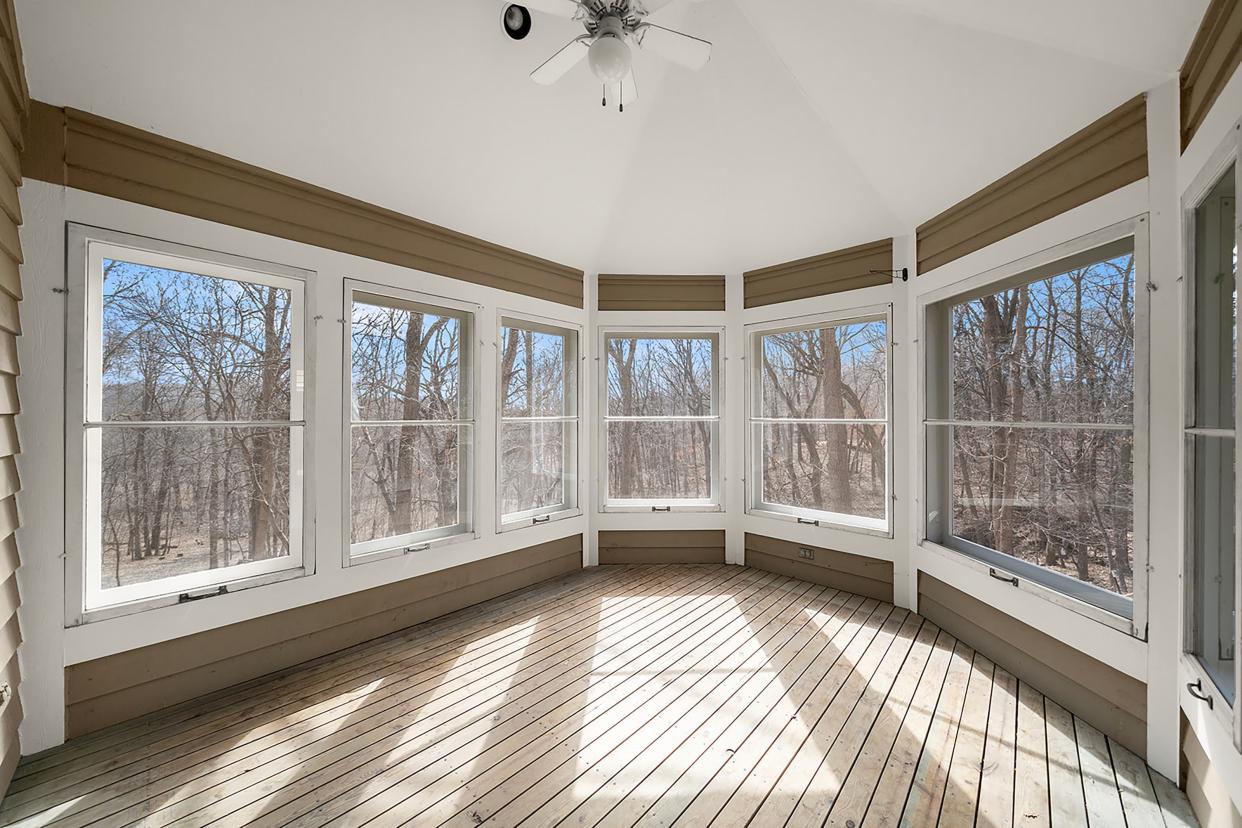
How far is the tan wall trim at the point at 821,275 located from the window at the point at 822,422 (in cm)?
25

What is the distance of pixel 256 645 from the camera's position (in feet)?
8.47

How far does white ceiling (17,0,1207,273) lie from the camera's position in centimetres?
206

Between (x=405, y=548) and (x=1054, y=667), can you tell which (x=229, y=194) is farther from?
(x=1054, y=667)

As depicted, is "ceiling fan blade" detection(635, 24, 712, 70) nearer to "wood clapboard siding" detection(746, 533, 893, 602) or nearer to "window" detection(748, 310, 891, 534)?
"window" detection(748, 310, 891, 534)

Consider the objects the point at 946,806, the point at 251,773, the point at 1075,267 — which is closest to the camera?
the point at 946,806

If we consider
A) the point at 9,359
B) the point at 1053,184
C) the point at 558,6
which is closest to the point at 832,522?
the point at 1053,184

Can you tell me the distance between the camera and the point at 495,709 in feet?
7.67

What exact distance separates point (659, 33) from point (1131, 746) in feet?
11.7

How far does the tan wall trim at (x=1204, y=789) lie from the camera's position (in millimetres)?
1530

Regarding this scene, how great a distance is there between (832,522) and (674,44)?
3.37 metres

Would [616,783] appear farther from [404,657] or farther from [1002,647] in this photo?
[1002,647]

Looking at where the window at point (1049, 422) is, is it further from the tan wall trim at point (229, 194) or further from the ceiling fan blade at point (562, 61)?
the tan wall trim at point (229, 194)

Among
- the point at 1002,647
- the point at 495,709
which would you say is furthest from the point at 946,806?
the point at 495,709

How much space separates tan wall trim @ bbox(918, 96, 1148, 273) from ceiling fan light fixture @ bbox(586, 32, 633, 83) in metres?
2.08
